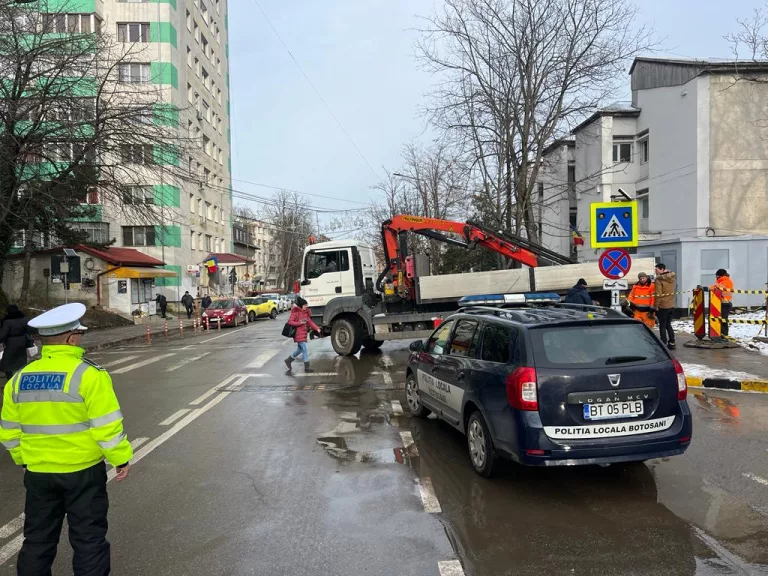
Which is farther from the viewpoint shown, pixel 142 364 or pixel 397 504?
pixel 142 364

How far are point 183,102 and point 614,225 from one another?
3935 cm

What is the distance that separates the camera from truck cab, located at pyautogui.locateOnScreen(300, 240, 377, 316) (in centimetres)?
1627

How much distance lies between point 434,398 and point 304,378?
18.0 ft

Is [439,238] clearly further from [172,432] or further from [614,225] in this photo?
[172,432]

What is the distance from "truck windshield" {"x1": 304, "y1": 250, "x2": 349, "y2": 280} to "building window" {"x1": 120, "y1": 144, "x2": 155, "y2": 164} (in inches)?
253

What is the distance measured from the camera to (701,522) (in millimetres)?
4414

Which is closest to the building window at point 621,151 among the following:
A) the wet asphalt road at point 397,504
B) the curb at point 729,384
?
the curb at point 729,384

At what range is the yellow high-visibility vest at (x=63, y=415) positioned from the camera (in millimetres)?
3119

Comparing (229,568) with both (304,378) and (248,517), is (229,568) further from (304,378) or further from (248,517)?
(304,378)

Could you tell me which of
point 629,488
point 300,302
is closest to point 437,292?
Result: point 300,302

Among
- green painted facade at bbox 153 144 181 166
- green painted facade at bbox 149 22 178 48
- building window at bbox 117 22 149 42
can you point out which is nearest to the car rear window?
green painted facade at bbox 153 144 181 166

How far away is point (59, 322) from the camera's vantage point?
3.17 metres

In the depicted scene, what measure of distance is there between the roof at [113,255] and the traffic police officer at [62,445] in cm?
3050

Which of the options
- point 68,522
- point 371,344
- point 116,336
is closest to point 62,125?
point 116,336
